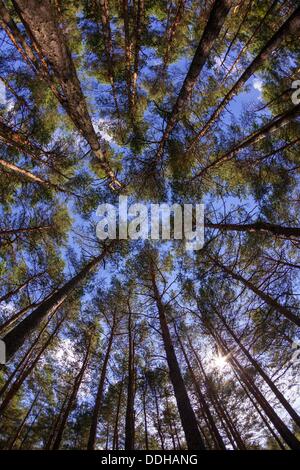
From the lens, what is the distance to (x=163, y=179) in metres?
9.38

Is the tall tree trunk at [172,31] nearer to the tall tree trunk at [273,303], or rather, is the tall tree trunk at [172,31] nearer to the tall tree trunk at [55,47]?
the tall tree trunk at [55,47]

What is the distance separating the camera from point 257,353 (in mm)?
9648

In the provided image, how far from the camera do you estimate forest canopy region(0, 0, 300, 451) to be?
262 inches

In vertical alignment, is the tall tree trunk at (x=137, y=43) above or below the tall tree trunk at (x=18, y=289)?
below

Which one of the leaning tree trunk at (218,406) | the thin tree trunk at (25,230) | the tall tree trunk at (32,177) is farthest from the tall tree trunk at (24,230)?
the leaning tree trunk at (218,406)

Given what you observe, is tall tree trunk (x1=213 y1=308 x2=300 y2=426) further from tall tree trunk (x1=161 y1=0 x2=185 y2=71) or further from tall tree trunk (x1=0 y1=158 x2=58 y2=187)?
tall tree trunk (x1=161 y1=0 x2=185 y2=71)

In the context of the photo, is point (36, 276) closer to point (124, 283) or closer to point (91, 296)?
point (91, 296)

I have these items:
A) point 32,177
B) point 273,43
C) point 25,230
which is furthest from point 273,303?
point 25,230

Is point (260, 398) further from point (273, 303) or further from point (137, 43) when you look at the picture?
point (137, 43)

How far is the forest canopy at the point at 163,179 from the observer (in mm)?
6660

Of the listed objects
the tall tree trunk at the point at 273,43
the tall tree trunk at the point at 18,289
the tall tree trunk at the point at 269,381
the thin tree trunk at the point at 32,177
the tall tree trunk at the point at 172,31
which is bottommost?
the tall tree trunk at the point at 273,43

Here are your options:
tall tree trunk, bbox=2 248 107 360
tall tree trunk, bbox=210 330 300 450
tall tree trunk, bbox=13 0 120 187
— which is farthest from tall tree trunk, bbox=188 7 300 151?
tall tree trunk, bbox=210 330 300 450
